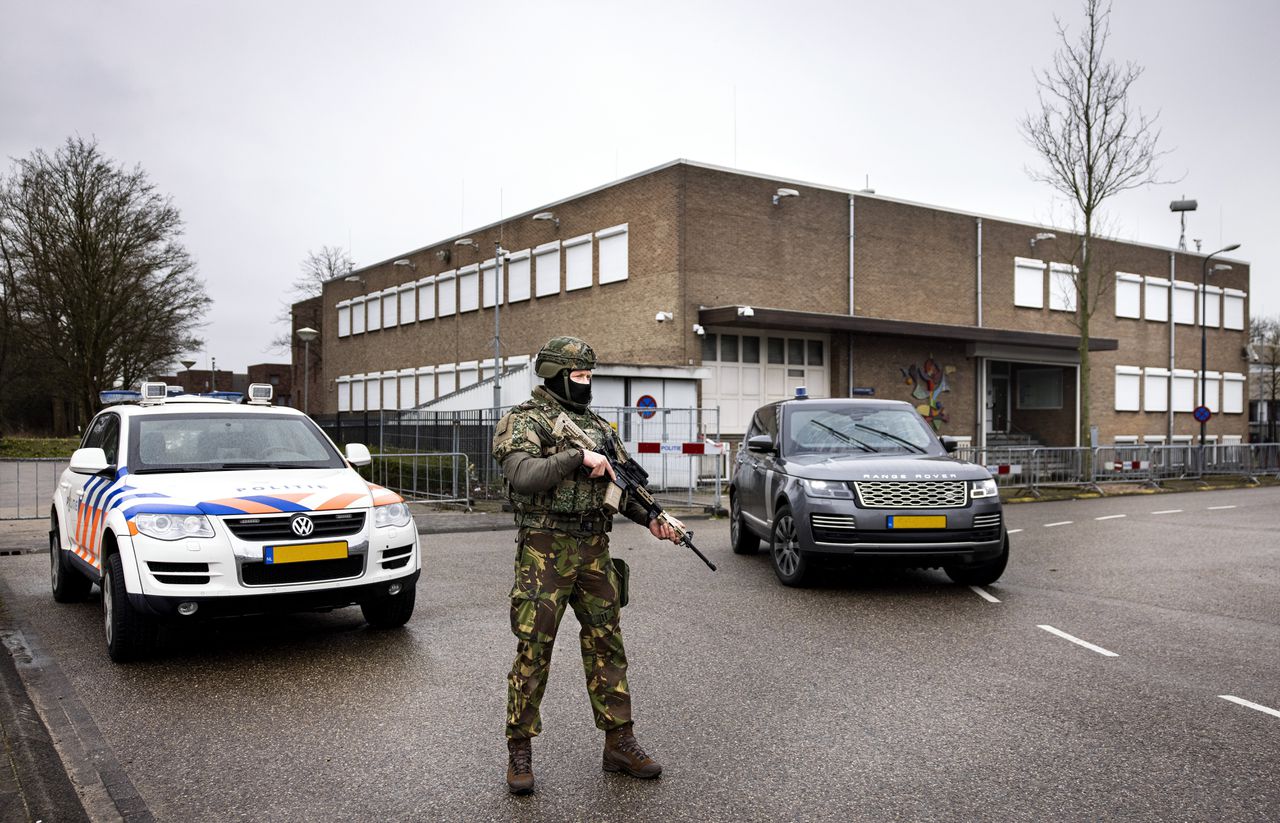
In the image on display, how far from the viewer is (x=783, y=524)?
944cm

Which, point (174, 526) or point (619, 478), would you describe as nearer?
point (619, 478)

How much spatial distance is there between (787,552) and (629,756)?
516 centimetres

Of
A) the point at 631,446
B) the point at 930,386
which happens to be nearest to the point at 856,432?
the point at 631,446

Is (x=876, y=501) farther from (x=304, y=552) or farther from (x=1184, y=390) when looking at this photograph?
(x=1184, y=390)

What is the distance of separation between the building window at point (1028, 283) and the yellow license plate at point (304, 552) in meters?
32.1

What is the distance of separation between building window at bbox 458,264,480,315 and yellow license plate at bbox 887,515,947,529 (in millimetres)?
29459

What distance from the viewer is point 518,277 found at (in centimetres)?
3384

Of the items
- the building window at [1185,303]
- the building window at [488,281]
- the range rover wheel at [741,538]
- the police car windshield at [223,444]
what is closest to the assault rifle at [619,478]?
the police car windshield at [223,444]

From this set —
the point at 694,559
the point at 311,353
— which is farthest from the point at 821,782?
the point at 311,353

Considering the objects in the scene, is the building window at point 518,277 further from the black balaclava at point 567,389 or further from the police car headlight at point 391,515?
the black balaclava at point 567,389

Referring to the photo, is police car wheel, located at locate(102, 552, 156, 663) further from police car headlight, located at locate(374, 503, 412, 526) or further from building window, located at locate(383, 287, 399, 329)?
building window, located at locate(383, 287, 399, 329)

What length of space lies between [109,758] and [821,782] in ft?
10.6

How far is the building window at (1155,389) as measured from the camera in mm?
38750

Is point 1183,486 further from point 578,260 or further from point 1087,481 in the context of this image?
point 578,260
